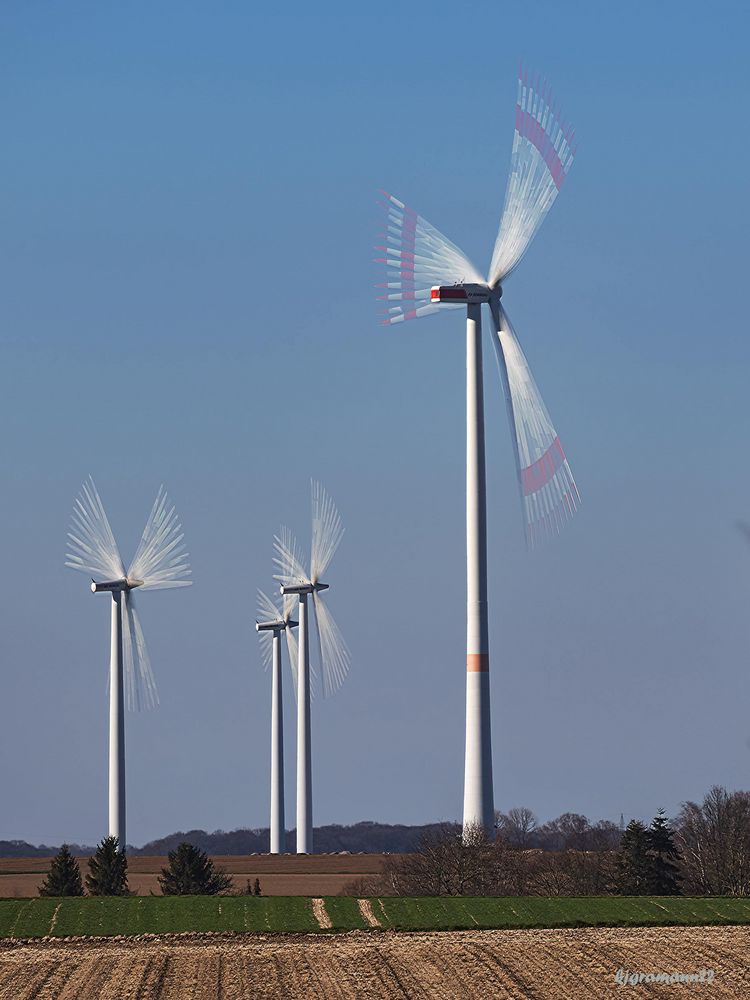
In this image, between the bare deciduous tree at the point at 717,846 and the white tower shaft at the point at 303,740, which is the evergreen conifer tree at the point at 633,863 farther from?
the white tower shaft at the point at 303,740

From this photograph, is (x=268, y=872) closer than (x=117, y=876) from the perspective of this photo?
No

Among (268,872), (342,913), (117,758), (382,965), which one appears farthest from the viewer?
(268,872)

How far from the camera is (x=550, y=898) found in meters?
85.7

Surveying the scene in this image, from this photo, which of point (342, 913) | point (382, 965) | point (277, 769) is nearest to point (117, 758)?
point (277, 769)

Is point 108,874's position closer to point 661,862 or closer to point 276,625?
point 661,862

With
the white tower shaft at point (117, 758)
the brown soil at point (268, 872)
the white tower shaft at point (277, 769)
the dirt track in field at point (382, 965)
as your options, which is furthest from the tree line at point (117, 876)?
the white tower shaft at point (277, 769)

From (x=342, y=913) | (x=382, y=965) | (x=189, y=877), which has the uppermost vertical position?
(x=189, y=877)

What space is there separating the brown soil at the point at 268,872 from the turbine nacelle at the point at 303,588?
19093 mm

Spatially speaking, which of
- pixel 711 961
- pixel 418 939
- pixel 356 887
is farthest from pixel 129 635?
pixel 711 961

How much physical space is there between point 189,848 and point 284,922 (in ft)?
73.5

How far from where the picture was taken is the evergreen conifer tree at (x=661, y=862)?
94.6m

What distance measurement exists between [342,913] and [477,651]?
Result: 24.1 meters

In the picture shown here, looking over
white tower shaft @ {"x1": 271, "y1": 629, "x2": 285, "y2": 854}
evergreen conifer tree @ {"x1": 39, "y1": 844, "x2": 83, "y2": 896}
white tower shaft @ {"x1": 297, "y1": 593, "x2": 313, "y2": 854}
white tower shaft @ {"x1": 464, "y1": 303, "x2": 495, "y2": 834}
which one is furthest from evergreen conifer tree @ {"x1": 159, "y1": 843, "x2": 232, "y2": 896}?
white tower shaft @ {"x1": 271, "y1": 629, "x2": 285, "y2": 854}

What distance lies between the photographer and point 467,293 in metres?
107
